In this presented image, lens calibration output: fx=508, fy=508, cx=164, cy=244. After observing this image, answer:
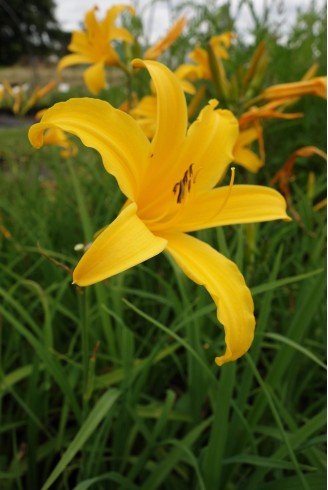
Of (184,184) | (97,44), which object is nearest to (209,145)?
(184,184)

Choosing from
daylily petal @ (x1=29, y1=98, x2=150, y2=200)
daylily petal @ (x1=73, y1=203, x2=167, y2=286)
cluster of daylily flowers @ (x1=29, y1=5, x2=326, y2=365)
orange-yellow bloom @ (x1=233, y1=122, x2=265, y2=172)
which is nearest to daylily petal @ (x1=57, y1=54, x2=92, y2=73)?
orange-yellow bloom @ (x1=233, y1=122, x2=265, y2=172)

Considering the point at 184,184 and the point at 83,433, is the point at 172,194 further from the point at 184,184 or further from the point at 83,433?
the point at 83,433

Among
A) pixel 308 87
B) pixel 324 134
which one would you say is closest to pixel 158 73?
pixel 308 87

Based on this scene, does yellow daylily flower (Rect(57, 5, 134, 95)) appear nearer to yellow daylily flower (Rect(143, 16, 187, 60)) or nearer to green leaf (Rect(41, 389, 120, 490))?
yellow daylily flower (Rect(143, 16, 187, 60))

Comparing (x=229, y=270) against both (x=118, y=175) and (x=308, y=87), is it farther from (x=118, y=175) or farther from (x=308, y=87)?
(x=308, y=87)

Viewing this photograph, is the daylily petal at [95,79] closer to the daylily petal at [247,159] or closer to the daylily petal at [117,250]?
the daylily petal at [247,159]

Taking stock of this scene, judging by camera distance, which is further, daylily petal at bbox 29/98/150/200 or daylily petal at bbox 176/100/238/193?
daylily petal at bbox 176/100/238/193
